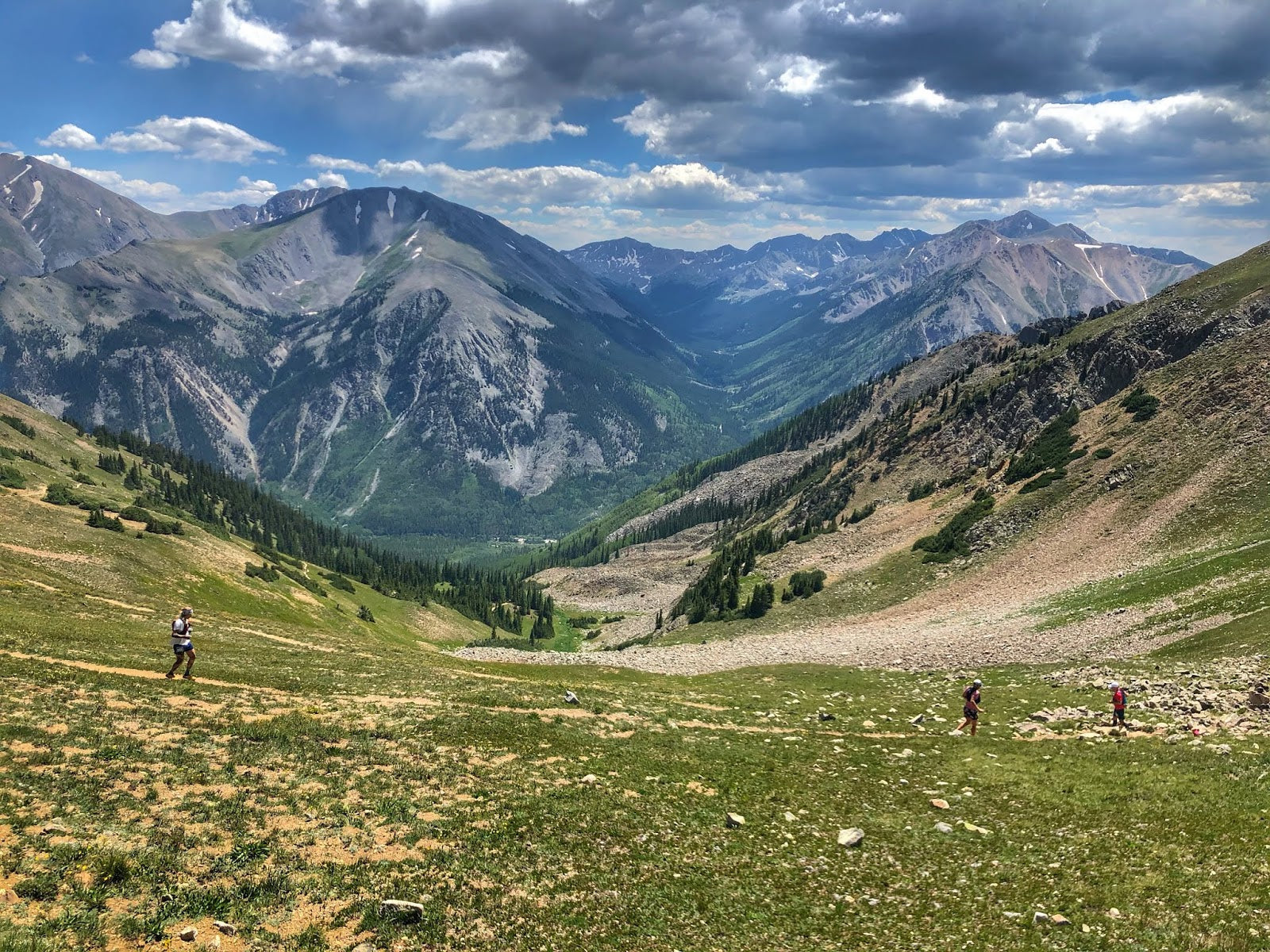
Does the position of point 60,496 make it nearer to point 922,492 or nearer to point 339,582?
point 339,582

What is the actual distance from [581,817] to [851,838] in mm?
9229

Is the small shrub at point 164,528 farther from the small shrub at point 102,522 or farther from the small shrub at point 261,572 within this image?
the small shrub at point 261,572

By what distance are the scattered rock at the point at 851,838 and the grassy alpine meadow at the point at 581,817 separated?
24 centimetres

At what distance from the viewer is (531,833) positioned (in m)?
22.5

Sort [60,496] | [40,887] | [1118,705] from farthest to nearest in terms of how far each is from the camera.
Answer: [60,496] < [1118,705] < [40,887]

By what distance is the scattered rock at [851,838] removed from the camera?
23.9m

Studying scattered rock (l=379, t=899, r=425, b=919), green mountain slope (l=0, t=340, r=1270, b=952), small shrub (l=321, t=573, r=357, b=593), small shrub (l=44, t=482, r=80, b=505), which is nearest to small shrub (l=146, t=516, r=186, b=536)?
small shrub (l=44, t=482, r=80, b=505)

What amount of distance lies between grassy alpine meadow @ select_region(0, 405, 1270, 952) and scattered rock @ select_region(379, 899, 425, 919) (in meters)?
0.05

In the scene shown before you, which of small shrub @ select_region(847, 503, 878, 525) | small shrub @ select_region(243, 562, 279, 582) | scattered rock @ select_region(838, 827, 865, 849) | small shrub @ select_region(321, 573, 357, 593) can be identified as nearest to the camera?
scattered rock @ select_region(838, 827, 865, 849)

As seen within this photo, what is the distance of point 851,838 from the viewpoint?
23.9 metres

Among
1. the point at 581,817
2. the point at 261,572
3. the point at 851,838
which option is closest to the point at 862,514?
the point at 261,572

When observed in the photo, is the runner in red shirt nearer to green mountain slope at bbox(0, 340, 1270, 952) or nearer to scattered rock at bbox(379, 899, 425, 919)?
green mountain slope at bbox(0, 340, 1270, 952)

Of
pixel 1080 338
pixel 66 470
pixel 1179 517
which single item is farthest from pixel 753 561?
pixel 66 470

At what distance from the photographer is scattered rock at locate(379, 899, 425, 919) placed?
17.1m
